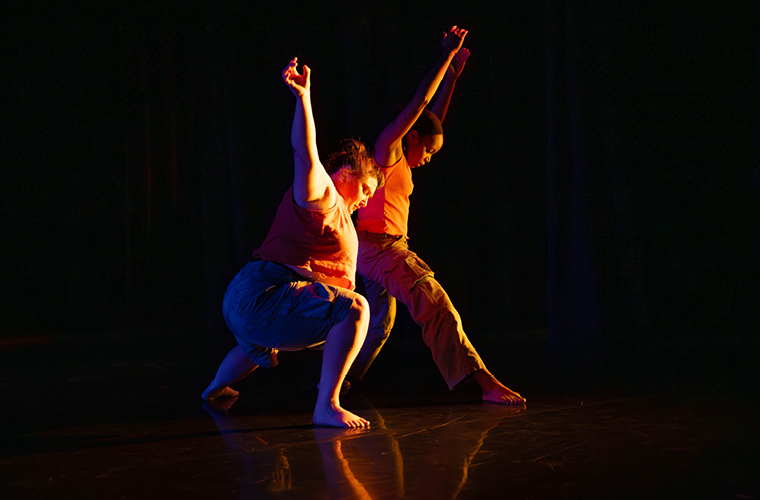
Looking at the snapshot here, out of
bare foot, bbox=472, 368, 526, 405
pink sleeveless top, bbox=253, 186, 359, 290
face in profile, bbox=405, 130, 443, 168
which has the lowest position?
bare foot, bbox=472, 368, 526, 405

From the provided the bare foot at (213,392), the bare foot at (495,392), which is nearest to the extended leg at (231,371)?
the bare foot at (213,392)

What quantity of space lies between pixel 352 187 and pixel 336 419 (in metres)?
0.79

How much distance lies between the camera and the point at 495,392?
269cm

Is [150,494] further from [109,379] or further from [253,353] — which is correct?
[109,379]

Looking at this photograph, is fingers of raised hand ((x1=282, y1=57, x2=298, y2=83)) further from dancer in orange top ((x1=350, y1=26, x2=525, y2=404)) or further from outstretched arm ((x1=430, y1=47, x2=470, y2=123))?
outstretched arm ((x1=430, y1=47, x2=470, y2=123))

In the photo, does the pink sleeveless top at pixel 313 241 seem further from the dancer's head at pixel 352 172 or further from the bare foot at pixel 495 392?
the bare foot at pixel 495 392

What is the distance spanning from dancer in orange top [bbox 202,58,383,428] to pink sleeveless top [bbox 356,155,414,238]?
0.53 metres

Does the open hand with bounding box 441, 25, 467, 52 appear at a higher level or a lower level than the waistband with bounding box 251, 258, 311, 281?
higher

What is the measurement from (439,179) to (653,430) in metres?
4.53

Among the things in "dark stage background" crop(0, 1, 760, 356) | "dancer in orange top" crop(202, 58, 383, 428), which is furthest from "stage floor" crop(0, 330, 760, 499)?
"dark stage background" crop(0, 1, 760, 356)

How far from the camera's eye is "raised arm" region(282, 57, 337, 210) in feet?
6.51

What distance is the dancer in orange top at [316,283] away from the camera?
218 centimetres

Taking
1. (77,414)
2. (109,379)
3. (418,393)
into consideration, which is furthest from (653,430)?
(109,379)

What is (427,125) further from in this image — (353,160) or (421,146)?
(353,160)
